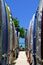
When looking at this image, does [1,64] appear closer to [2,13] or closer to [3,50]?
[3,50]

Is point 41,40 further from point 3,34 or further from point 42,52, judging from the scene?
point 3,34

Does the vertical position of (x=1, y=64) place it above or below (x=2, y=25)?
below

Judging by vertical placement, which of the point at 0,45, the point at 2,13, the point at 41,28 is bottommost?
the point at 0,45

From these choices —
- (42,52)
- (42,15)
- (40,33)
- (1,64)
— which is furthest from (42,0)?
(1,64)

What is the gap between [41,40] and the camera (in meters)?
5.29

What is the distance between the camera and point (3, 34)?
5.51 metres

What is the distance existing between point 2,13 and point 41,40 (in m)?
1.04

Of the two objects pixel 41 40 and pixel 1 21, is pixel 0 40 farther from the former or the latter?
pixel 41 40

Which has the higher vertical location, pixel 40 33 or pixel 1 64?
pixel 40 33

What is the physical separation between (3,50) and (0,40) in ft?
0.97

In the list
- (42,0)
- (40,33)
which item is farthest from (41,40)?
(42,0)

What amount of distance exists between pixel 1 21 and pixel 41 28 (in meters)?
0.87

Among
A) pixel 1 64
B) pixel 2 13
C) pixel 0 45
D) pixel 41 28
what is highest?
pixel 2 13

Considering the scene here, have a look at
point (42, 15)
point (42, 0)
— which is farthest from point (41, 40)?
point (42, 0)
